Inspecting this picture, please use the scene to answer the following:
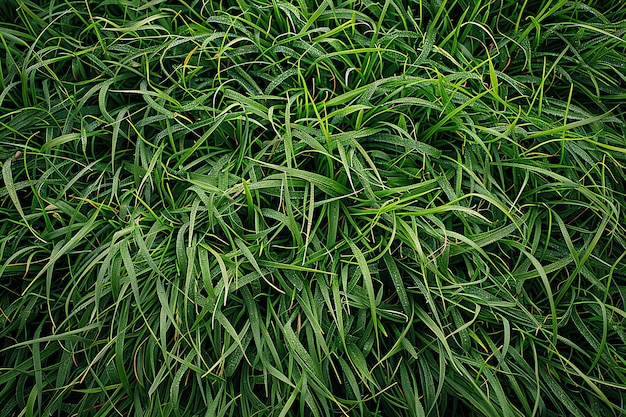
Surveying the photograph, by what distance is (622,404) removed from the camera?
113 centimetres

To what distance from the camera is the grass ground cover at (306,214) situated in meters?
1.11

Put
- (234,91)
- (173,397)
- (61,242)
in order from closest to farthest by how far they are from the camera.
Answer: (173,397)
(61,242)
(234,91)

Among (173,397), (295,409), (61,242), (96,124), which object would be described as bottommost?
(295,409)

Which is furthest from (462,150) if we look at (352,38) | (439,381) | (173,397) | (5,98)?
(5,98)

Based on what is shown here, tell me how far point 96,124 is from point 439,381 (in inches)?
35.7

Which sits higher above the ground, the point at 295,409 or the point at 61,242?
the point at 61,242

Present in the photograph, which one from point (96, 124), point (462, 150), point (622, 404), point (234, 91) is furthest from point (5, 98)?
point (622, 404)

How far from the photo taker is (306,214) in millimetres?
1194

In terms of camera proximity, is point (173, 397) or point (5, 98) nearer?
point (173, 397)

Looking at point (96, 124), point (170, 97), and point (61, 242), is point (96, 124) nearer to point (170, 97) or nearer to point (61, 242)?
point (170, 97)

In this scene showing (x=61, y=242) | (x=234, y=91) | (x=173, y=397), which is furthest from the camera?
(x=234, y=91)

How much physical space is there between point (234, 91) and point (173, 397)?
647 millimetres

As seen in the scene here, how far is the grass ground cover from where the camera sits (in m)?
1.11

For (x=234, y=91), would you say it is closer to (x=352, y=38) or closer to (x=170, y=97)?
(x=170, y=97)
